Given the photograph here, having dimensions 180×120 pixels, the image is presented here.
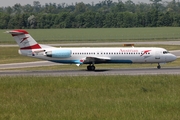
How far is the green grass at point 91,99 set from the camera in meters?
20.7

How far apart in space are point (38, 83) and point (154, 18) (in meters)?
142

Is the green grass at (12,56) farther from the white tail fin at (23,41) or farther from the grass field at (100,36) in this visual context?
the grass field at (100,36)

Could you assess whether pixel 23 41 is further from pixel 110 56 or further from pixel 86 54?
pixel 110 56

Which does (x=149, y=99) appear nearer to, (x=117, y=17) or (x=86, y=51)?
(x=86, y=51)

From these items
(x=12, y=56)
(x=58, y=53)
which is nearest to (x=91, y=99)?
(x=58, y=53)

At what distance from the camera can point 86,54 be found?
50.2 m

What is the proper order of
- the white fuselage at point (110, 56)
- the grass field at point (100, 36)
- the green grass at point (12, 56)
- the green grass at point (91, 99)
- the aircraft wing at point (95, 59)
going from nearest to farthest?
the green grass at point (91, 99)
the white fuselage at point (110, 56)
the aircraft wing at point (95, 59)
the green grass at point (12, 56)
the grass field at point (100, 36)

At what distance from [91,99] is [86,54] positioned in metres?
25.6

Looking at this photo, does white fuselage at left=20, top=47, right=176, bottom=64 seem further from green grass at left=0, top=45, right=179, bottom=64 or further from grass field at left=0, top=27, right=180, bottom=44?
grass field at left=0, top=27, right=180, bottom=44

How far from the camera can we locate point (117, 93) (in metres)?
26.7

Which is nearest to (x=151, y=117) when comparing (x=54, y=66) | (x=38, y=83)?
(x=38, y=83)

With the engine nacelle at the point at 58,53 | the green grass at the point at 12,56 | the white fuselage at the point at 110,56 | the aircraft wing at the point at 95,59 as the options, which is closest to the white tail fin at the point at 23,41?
the white fuselage at the point at 110,56

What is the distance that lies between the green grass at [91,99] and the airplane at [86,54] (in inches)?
640

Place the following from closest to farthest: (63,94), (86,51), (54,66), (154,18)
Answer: (63,94)
(86,51)
(54,66)
(154,18)
